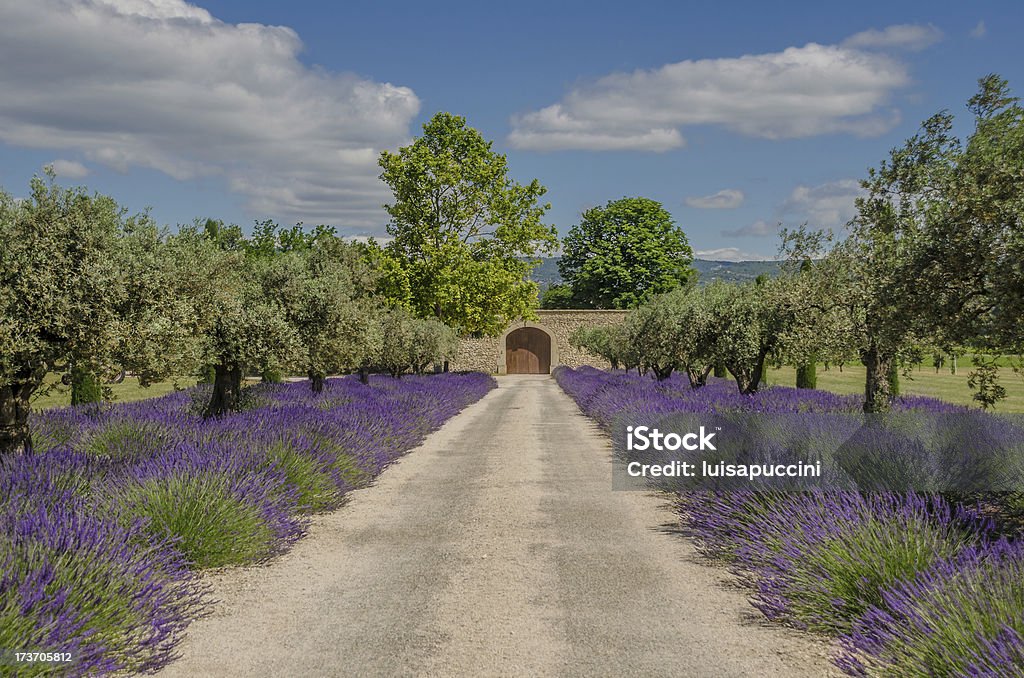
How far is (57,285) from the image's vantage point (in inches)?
296

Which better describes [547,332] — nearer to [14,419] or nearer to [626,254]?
[626,254]

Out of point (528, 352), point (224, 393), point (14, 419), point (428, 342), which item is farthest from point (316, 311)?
point (528, 352)

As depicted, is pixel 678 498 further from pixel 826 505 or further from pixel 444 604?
pixel 444 604

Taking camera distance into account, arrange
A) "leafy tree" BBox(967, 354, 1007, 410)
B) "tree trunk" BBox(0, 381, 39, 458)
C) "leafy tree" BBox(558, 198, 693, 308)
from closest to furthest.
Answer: "leafy tree" BBox(967, 354, 1007, 410) < "tree trunk" BBox(0, 381, 39, 458) < "leafy tree" BBox(558, 198, 693, 308)

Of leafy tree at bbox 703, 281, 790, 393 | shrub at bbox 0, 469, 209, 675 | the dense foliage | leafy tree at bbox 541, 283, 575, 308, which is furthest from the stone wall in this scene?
shrub at bbox 0, 469, 209, 675

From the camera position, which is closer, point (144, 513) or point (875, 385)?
point (144, 513)

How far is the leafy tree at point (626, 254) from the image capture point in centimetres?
6347

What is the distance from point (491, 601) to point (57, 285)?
5372mm

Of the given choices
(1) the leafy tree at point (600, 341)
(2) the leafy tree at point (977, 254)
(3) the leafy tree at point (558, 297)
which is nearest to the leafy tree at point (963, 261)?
(2) the leafy tree at point (977, 254)

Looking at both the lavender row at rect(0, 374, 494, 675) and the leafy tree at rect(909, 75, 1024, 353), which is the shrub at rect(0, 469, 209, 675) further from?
the leafy tree at rect(909, 75, 1024, 353)

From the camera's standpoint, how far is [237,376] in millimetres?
14258

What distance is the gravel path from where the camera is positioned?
4.79m

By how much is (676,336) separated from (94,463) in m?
13.3

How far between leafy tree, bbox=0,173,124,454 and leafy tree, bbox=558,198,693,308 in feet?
183
